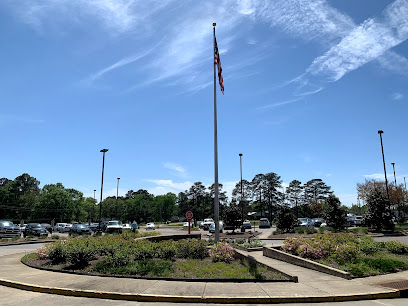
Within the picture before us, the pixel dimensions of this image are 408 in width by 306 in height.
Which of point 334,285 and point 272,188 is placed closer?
point 334,285

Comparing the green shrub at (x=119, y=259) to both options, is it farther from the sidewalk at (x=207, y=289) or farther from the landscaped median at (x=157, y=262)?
the sidewalk at (x=207, y=289)

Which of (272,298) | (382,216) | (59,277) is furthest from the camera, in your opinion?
(382,216)

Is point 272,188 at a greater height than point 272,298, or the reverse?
point 272,188

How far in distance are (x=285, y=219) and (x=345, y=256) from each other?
20.2m

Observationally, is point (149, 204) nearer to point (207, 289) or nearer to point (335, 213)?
point (335, 213)

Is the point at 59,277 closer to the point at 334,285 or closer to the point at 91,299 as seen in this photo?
the point at 91,299

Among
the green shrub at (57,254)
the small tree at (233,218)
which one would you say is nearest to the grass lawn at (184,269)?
the green shrub at (57,254)

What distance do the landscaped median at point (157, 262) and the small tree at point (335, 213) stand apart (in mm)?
21537

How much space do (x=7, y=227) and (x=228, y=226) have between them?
23.4 meters

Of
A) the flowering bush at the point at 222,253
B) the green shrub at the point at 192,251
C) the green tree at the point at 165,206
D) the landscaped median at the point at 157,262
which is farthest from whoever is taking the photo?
the green tree at the point at 165,206

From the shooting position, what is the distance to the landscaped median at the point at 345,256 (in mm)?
11023

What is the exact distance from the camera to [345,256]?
12484 millimetres

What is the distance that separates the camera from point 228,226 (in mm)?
36000

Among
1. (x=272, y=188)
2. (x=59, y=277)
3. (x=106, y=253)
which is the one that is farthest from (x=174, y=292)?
(x=272, y=188)
